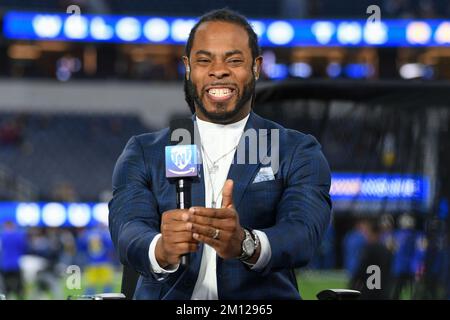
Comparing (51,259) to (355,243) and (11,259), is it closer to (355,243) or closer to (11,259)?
(11,259)

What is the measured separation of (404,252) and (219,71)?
361cm

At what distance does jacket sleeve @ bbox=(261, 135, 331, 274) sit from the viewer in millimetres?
2133

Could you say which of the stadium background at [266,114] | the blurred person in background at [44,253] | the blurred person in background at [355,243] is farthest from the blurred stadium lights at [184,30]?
the blurred person in background at [44,253]

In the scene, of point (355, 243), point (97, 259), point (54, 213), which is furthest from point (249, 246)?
point (54, 213)

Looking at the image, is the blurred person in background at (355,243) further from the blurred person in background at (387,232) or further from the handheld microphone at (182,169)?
the handheld microphone at (182,169)

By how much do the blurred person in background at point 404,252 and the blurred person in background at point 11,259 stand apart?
6684 millimetres

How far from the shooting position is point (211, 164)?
2260 mm

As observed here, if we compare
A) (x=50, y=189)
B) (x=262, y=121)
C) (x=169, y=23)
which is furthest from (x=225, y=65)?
(x=50, y=189)

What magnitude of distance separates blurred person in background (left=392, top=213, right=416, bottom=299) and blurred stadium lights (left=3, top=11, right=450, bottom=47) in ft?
3.68

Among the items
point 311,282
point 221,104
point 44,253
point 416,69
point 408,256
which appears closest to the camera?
point 221,104

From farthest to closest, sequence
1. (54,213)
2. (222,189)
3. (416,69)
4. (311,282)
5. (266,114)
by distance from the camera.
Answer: (54,213) < (416,69) < (311,282) < (266,114) < (222,189)

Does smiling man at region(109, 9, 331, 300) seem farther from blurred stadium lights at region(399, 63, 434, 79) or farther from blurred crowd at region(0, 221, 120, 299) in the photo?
blurred stadium lights at region(399, 63, 434, 79)

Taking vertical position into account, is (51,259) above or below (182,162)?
below

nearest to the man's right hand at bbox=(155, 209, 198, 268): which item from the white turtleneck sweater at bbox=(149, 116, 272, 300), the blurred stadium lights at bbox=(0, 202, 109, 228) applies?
the white turtleneck sweater at bbox=(149, 116, 272, 300)
